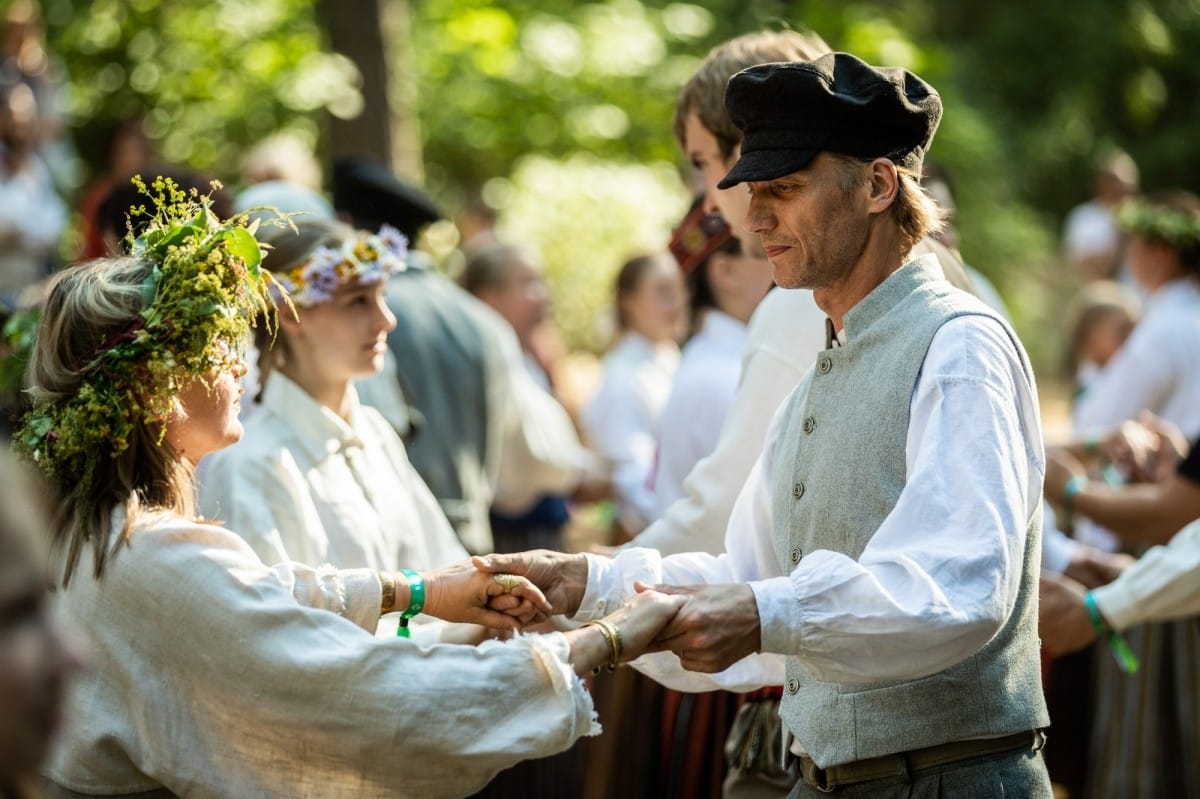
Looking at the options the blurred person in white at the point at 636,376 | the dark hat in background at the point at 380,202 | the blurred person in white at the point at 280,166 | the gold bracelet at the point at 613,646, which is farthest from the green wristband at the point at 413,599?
the blurred person in white at the point at 636,376

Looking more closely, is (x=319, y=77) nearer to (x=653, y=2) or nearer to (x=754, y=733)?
(x=653, y=2)

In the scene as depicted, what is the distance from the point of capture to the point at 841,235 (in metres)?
2.88

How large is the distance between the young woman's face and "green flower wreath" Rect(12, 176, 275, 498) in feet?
0.17

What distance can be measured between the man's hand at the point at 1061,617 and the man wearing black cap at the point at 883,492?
142cm

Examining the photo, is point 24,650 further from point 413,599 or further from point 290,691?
point 413,599

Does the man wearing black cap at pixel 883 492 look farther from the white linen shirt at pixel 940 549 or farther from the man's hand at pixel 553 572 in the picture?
the man's hand at pixel 553 572

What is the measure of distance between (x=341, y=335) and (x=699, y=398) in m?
1.52

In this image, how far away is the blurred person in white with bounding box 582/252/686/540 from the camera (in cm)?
752

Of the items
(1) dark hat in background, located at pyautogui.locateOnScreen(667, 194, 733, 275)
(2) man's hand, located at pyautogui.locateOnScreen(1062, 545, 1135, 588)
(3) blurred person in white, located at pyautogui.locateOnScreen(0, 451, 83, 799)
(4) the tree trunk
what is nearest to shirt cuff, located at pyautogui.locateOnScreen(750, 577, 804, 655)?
(3) blurred person in white, located at pyautogui.locateOnScreen(0, 451, 83, 799)

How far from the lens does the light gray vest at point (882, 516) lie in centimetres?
270

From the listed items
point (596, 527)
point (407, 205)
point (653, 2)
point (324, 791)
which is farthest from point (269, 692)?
point (653, 2)

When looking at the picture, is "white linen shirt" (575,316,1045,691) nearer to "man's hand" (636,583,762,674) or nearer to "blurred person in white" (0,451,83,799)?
"man's hand" (636,583,762,674)

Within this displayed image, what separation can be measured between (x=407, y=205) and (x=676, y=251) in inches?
58.5

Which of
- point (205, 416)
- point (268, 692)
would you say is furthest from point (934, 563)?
point (205, 416)
